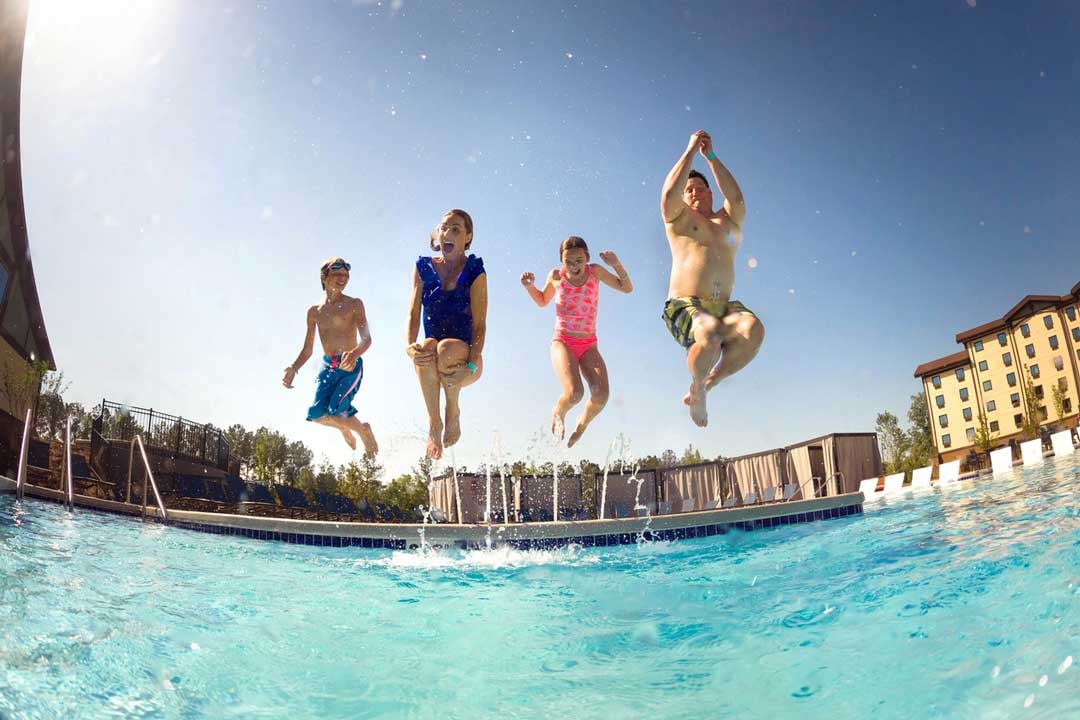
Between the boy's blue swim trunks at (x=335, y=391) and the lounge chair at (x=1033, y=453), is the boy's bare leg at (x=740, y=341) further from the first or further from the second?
the lounge chair at (x=1033, y=453)

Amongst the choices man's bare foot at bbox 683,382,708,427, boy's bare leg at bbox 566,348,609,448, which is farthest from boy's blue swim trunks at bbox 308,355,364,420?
man's bare foot at bbox 683,382,708,427

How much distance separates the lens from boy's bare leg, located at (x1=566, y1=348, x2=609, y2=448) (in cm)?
527

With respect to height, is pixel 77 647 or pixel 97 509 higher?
pixel 97 509

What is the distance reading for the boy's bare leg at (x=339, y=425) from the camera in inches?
236

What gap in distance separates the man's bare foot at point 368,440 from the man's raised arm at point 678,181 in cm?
360

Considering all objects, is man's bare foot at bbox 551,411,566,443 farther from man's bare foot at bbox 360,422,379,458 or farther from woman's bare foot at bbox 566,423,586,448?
man's bare foot at bbox 360,422,379,458

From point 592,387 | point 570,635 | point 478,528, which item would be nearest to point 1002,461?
point 478,528

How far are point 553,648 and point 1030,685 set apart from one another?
1908 mm

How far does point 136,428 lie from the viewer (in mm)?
16797

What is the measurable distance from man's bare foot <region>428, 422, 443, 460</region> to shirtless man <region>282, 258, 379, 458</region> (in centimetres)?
166

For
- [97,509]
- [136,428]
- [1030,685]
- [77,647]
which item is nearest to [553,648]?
[1030,685]

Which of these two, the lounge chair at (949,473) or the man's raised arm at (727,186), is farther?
the lounge chair at (949,473)

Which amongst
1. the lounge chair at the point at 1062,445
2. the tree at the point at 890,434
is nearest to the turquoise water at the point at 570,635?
the lounge chair at the point at 1062,445

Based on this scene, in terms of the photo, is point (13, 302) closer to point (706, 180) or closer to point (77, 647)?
point (77, 647)
